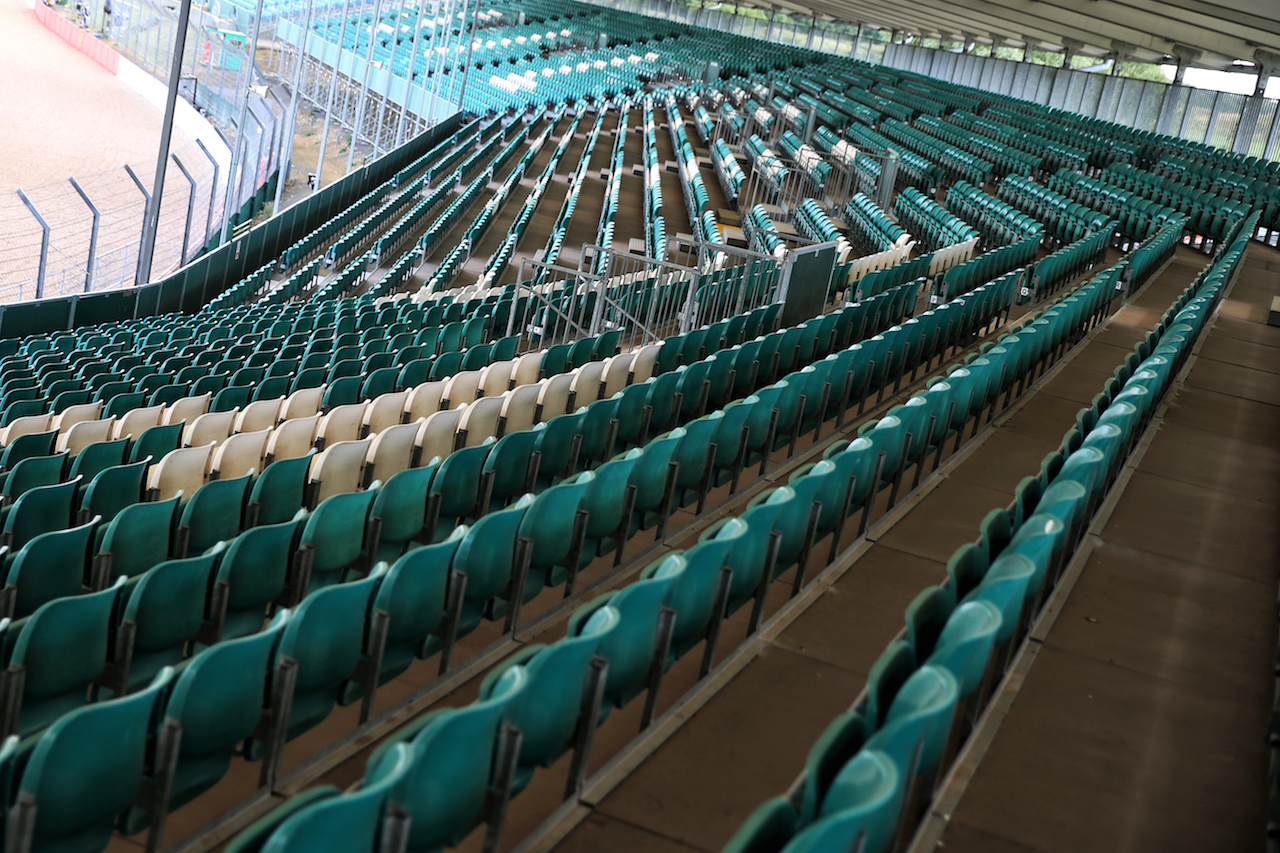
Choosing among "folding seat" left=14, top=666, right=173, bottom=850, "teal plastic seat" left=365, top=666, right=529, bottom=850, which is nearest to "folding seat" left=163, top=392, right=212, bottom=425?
"folding seat" left=14, top=666, right=173, bottom=850

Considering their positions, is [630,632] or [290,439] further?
[290,439]

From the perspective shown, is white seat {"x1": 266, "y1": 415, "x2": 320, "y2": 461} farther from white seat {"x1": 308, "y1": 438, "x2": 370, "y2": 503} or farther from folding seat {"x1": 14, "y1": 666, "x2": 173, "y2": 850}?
folding seat {"x1": 14, "y1": 666, "x2": 173, "y2": 850}

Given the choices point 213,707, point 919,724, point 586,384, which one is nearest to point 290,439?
point 586,384

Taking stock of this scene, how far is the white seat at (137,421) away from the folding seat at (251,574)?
2.30 meters

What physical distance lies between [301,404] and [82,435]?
966mm

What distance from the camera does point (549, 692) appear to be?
231 cm

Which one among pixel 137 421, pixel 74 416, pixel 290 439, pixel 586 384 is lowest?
pixel 74 416

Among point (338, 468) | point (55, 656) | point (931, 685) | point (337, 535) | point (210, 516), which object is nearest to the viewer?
point (931, 685)

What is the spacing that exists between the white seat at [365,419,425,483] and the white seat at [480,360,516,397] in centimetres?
131

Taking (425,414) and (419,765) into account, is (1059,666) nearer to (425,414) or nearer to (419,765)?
(419,765)

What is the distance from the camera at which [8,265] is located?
45.0 feet

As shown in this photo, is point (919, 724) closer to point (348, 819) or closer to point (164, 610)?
point (348, 819)

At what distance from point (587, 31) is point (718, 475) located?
138 ft

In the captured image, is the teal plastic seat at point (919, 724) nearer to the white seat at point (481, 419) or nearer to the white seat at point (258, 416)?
the white seat at point (481, 419)
